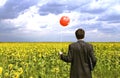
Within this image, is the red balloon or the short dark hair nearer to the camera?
the short dark hair

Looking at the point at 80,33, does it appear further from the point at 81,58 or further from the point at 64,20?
the point at 64,20

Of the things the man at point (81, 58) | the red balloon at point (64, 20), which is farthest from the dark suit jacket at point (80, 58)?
the red balloon at point (64, 20)

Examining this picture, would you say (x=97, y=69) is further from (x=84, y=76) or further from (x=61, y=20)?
(x=84, y=76)

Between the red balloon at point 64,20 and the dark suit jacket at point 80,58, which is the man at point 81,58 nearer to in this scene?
the dark suit jacket at point 80,58

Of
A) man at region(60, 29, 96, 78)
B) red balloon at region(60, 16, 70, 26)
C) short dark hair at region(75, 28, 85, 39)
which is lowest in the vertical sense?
man at region(60, 29, 96, 78)

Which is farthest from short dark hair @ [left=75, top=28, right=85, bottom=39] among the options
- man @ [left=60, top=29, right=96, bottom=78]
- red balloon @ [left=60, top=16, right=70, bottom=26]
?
red balloon @ [left=60, top=16, right=70, bottom=26]

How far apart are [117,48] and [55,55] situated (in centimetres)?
1071

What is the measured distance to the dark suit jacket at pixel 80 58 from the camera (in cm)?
775

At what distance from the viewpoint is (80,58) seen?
7797mm

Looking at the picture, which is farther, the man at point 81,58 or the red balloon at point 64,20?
the red balloon at point 64,20

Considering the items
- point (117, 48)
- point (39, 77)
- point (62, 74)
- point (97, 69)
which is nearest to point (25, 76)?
point (39, 77)

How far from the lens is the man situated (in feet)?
25.4

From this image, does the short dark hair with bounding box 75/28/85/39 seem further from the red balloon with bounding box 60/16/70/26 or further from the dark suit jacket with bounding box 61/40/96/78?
the red balloon with bounding box 60/16/70/26

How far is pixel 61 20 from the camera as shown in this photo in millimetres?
9398
